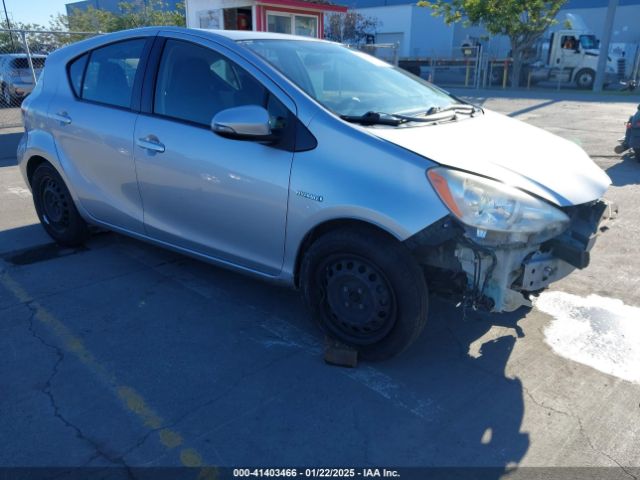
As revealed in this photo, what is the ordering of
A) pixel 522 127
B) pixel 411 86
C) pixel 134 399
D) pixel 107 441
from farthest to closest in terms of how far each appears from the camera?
pixel 411 86 < pixel 522 127 < pixel 134 399 < pixel 107 441

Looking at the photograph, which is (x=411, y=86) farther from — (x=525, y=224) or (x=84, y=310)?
(x=84, y=310)

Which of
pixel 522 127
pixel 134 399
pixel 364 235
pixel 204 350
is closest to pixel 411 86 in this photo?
pixel 522 127

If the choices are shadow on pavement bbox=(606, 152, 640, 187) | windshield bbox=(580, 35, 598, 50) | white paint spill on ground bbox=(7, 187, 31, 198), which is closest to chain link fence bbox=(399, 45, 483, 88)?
windshield bbox=(580, 35, 598, 50)

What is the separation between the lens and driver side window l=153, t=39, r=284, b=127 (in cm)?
331

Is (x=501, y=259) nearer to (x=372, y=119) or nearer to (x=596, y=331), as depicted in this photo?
(x=372, y=119)

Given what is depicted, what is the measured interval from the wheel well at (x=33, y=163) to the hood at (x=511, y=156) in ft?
11.2

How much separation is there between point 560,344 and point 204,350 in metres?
2.27

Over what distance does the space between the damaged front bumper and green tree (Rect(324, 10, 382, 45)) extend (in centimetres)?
3583

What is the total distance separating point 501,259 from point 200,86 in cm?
226

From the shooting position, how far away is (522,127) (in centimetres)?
367

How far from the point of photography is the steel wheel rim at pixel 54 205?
186 inches

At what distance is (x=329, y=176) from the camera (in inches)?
114

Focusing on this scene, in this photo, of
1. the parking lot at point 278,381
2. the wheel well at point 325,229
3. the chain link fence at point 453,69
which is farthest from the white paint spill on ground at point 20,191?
the chain link fence at point 453,69

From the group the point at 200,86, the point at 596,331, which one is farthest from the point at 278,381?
the point at 596,331
